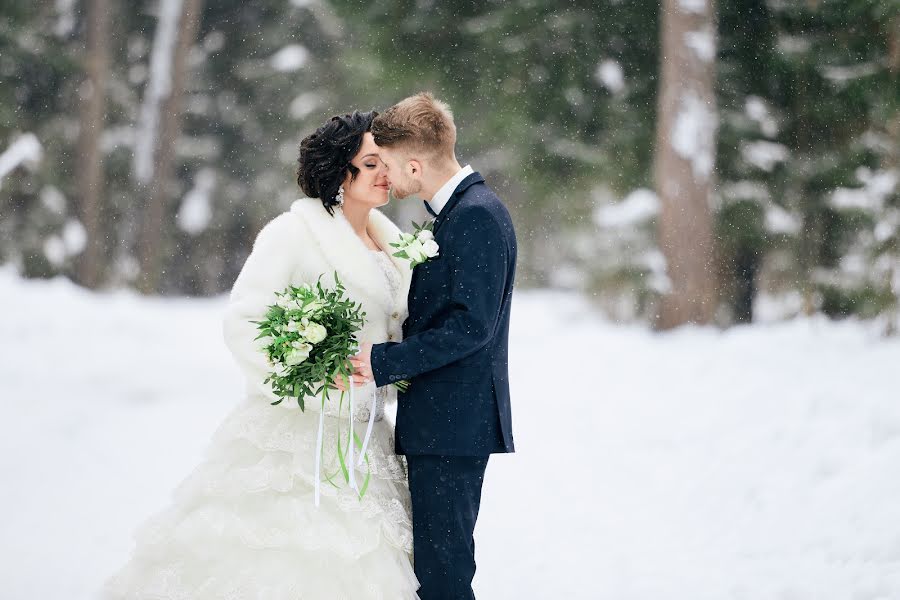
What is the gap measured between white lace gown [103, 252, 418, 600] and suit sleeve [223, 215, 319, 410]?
0.22 metres

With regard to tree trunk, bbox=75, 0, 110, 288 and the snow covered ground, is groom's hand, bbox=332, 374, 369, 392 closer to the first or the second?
the snow covered ground

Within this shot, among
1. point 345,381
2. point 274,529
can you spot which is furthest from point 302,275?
point 274,529

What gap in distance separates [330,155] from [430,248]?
2.62 feet

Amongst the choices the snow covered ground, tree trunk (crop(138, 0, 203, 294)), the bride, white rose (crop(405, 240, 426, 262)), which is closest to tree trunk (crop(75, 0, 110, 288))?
tree trunk (crop(138, 0, 203, 294))

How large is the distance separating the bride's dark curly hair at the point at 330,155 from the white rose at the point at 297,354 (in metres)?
0.75

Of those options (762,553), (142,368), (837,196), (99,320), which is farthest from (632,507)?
(99,320)

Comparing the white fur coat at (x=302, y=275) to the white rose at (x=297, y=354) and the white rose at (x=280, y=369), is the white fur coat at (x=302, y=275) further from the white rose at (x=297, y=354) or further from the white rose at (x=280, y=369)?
the white rose at (x=297, y=354)

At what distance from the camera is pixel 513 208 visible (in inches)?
927

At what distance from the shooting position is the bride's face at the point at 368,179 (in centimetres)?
405

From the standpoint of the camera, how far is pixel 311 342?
3488 mm

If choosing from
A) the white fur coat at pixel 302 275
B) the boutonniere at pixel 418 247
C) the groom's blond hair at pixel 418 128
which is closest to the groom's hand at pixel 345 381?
the white fur coat at pixel 302 275

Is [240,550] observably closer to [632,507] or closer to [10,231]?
[632,507]

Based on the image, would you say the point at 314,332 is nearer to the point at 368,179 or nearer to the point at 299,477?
the point at 299,477

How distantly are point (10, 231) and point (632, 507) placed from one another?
18981 millimetres
